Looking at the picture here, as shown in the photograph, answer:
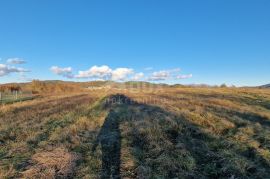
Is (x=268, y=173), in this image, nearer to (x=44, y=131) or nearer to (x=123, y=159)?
(x=123, y=159)

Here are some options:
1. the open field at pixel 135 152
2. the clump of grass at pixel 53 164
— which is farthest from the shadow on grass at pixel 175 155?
the clump of grass at pixel 53 164

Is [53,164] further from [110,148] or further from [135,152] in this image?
[135,152]

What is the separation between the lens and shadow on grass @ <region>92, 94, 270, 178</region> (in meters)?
7.38

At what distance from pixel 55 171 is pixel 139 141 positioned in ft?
12.9

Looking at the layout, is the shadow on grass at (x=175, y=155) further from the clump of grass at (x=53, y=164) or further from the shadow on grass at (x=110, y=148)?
the clump of grass at (x=53, y=164)

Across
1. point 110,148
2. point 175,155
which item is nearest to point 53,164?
point 110,148

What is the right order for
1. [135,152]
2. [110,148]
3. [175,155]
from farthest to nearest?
1. [110,148]
2. [135,152]
3. [175,155]

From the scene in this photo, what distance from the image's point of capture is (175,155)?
28.7 ft

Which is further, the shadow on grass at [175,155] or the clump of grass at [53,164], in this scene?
the shadow on grass at [175,155]

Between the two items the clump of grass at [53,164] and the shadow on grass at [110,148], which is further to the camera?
the shadow on grass at [110,148]

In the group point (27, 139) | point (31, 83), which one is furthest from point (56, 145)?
point (31, 83)

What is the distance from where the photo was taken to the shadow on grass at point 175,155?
291 inches

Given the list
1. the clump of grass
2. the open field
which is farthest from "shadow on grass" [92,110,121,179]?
the clump of grass

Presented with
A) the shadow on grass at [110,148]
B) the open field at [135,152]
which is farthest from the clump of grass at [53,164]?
the shadow on grass at [110,148]
